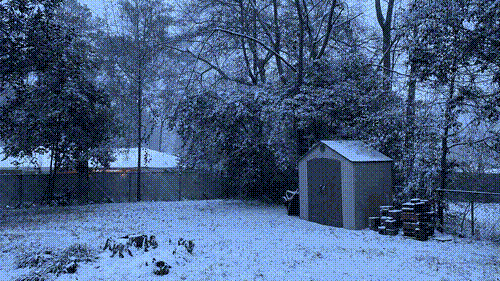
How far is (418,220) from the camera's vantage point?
938cm

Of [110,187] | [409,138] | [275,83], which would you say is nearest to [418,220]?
[409,138]

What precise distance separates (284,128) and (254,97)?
5.38 feet

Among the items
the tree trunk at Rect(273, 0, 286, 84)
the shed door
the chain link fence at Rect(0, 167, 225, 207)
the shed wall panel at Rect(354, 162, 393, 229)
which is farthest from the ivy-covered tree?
the shed wall panel at Rect(354, 162, 393, 229)

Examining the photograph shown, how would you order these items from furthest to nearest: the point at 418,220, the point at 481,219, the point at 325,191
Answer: the point at 325,191 < the point at 481,219 < the point at 418,220

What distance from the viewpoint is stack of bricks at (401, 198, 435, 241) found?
930cm

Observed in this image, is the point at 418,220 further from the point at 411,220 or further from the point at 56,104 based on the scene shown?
the point at 56,104

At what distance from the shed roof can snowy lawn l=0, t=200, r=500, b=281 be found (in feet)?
5.95

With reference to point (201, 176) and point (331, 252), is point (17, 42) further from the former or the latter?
point (201, 176)

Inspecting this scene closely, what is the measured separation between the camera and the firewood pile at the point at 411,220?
9.34 m

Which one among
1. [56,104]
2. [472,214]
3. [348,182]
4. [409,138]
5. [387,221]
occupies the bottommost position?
[387,221]

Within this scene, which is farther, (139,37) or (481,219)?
(139,37)

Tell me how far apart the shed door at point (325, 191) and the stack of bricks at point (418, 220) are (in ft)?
6.34

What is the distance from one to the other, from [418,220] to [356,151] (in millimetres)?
2550

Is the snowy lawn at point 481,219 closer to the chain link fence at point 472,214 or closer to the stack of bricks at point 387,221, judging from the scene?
the chain link fence at point 472,214
